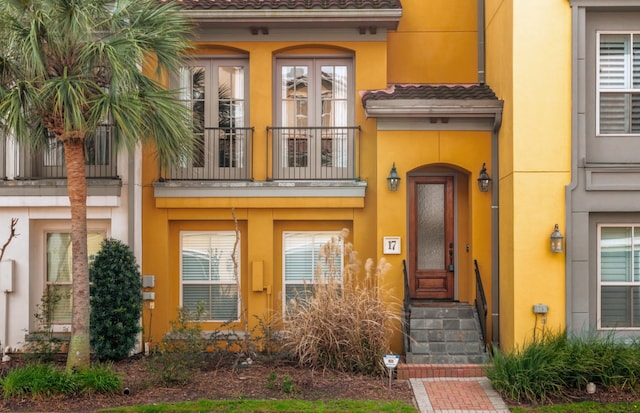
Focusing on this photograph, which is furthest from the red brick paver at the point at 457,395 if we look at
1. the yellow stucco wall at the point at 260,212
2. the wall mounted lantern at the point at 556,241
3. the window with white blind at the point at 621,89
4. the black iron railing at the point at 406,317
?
the window with white blind at the point at 621,89

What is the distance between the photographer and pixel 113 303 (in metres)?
11.5

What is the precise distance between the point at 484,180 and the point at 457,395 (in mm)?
4083

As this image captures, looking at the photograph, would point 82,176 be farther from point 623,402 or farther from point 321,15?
point 623,402

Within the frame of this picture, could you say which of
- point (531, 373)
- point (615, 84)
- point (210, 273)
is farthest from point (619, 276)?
point (210, 273)

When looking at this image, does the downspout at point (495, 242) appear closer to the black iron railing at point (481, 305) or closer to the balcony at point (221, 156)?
the black iron railing at point (481, 305)

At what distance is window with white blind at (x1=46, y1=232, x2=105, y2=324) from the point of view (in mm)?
12742

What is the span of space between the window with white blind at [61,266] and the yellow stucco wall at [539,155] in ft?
25.5

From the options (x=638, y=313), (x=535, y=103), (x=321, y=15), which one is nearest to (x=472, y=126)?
(x=535, y=103)

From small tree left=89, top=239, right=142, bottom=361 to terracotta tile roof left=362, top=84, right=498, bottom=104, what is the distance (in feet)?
17.4

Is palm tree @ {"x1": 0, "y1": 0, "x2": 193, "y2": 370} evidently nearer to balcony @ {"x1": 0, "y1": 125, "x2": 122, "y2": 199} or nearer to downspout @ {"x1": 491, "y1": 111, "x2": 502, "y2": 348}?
balcony @ {"x1": 0, "y1": 125, "x2": 122, "y2": 199}

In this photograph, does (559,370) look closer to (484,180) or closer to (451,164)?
(484,180)

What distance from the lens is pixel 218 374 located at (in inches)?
424

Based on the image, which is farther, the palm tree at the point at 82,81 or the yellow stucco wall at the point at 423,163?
the yellow stucco wall at the point at 423,163

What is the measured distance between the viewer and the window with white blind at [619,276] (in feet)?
35.7
